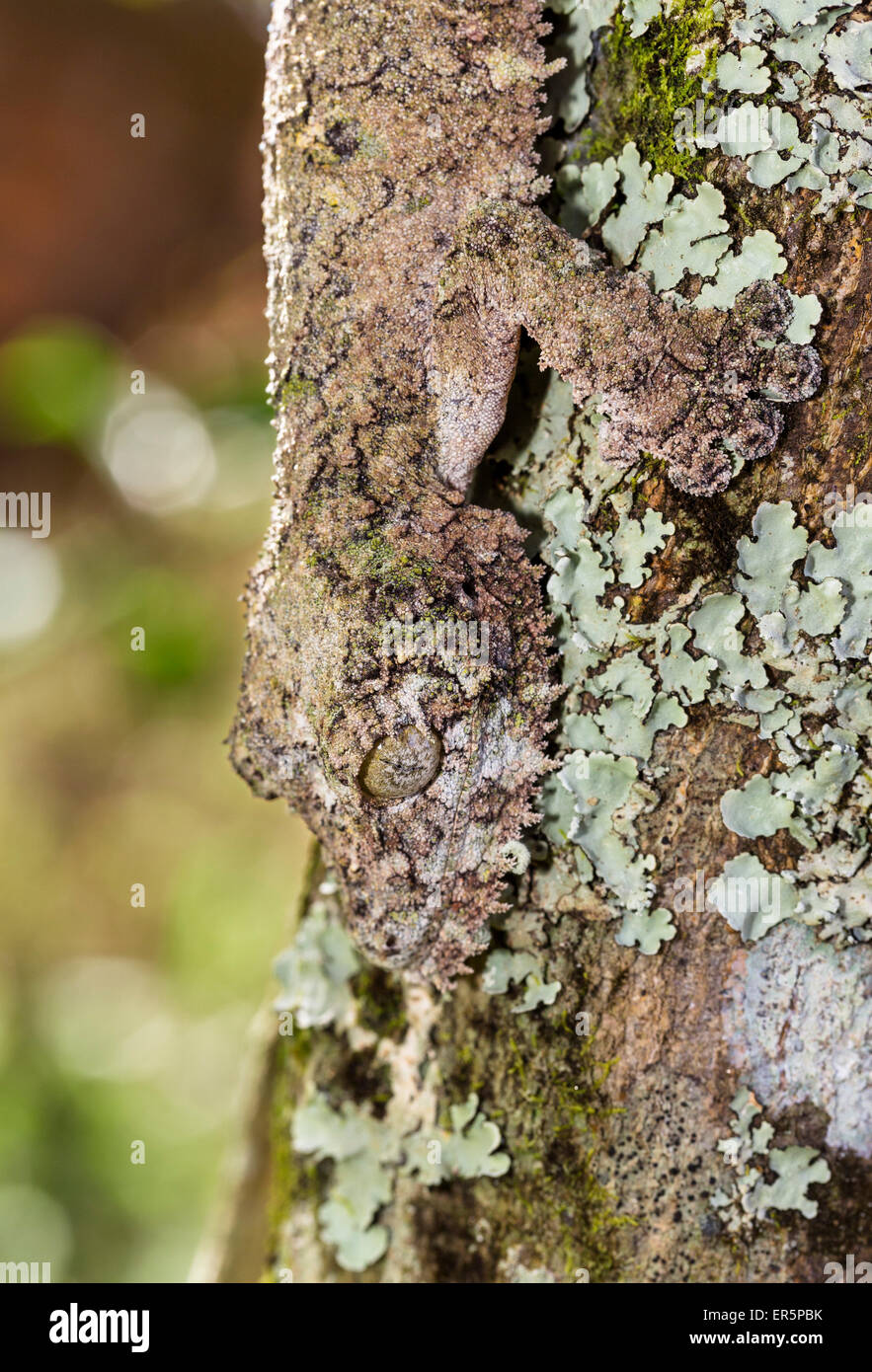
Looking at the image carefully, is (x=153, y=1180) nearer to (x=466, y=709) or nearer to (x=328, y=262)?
(x=466, y=709)

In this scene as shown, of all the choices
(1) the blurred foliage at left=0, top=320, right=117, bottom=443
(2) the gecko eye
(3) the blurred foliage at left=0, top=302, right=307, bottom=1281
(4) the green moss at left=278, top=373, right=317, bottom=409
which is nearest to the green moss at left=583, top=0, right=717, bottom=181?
(4) the green moss at left=278, top=373, right=317, bottom=409

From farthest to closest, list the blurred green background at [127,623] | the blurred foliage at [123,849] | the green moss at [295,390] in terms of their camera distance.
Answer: the blurred foliage at [123,849] < the blurred green background at [127,623] < the green moss at [295,390]

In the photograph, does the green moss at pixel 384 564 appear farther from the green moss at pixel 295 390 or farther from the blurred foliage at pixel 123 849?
the blurred foliage at pixel 123 849

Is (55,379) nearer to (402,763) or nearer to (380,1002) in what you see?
(380,1002)

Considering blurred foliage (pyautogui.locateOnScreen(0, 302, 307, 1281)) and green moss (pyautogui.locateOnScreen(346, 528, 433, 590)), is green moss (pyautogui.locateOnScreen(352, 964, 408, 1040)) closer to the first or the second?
green moss (pyautogui.locateOnScreen(346, 528, 433, 590))

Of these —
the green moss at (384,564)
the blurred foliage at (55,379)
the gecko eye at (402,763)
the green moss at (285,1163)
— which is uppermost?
the blurred foliage at (55,379)

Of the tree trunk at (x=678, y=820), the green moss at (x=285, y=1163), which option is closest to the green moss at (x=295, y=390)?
the tree trunk at (x=678, y=820)

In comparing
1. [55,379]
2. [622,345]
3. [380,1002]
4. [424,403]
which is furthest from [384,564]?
[55,379]
